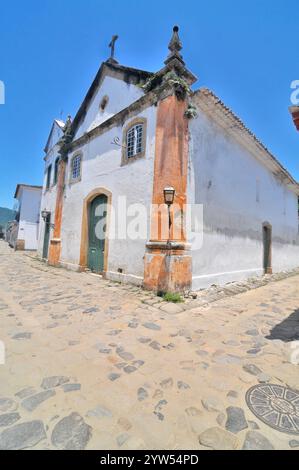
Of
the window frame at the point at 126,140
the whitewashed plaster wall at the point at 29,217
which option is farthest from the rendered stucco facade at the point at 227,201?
the whitewashed plaster wall at the point at 29,217

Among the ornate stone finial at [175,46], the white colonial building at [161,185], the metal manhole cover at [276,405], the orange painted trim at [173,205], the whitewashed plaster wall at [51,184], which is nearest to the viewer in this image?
the metal manhole cover at [276,405]

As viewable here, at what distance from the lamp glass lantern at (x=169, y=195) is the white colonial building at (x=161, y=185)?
1.41 ft

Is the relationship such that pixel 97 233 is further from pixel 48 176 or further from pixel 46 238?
pixel 48 176

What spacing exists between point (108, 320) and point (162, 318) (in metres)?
1.02

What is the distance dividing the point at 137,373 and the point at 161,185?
15.7 feet

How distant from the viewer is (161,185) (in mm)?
6273

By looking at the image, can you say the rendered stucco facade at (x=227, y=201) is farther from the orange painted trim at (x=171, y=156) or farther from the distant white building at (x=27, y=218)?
the distant white building at (x=27, y=218)

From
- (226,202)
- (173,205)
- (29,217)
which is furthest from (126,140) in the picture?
(29,217)

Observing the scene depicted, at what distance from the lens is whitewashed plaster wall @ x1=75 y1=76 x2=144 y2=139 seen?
8.30 metres

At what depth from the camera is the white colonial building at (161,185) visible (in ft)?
20.6

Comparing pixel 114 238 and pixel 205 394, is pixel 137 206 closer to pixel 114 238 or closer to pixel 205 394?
pixel 114 238

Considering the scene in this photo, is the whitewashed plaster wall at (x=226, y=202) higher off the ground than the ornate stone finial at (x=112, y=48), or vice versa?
the ornate stone finial at (x=112, y=48)

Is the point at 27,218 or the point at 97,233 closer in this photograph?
the point at 97,233

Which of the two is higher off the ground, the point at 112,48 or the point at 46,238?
the point at 112,48
